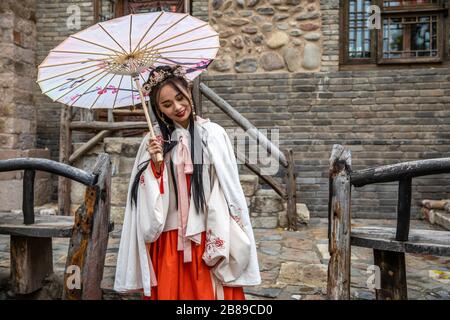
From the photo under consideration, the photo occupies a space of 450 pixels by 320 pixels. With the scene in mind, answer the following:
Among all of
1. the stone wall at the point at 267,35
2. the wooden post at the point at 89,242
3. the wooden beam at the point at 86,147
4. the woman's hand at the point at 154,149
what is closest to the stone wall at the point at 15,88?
the wooden beam at the point at 86,147

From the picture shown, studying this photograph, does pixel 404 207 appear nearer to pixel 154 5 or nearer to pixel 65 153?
pixel 65 153

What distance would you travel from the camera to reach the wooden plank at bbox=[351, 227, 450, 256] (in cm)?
200

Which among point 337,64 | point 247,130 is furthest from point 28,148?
point 337,64

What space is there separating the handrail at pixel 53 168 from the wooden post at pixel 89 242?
0.05m

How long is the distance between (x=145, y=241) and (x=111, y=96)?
0.97 metres

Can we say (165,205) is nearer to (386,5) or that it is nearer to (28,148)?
(28,148)

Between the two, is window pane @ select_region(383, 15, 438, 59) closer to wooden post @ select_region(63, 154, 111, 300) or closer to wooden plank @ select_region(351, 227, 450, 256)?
wooden plank @ select_region(351, 227, 450, 256)

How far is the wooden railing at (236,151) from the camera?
187 inches

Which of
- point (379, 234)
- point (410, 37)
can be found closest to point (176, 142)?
point (379, 234)

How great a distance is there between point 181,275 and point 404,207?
1288mm

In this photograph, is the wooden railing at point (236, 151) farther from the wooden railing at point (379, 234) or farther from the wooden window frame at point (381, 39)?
the wooden railing at point (379, 234)

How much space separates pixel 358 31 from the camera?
5.97 meters

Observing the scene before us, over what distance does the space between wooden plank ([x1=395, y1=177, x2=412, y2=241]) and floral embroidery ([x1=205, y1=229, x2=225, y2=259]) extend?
1.02 meters
